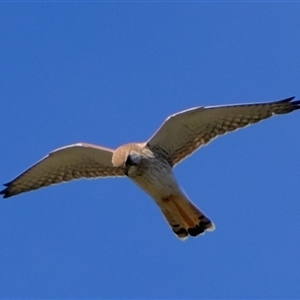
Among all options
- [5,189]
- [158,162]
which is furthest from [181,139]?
[5,189]

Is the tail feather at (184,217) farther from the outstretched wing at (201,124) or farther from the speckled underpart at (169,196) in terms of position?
the outstretched wing at (201,124)

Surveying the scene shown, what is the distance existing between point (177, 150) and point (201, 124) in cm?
45

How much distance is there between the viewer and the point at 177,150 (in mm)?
13141

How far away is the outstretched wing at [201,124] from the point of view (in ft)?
41.6

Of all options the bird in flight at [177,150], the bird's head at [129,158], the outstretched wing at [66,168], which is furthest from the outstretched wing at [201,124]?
the outstretched wing at [66,168]

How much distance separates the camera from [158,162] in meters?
12.9

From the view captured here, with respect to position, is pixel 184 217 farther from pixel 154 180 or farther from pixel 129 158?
pixel 129 158

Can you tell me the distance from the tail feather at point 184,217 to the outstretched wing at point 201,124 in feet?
1.67

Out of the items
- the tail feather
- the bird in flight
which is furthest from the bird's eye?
the tail feather

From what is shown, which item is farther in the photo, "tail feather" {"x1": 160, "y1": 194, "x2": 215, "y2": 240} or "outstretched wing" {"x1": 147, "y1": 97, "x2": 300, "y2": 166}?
"tail feather" {"x1": 160, "y1": 194, "x2": 215, "y2": 240}

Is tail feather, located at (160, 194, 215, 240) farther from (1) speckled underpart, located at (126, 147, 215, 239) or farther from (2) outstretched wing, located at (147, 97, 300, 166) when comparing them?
(2) outstretched wing, located at (147, 97, 300, 166)

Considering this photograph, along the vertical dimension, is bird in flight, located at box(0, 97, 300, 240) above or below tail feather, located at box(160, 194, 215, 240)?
above

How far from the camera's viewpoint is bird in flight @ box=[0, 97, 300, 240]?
12720 millimetres

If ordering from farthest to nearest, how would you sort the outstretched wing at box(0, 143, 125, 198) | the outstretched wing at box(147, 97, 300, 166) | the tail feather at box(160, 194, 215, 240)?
the outstretched wing at box(0, 143, 125, 198) → the tail feather at box(160, 194, 215, 240) → the outstretched wing at box(147, 97, 300, 166)
